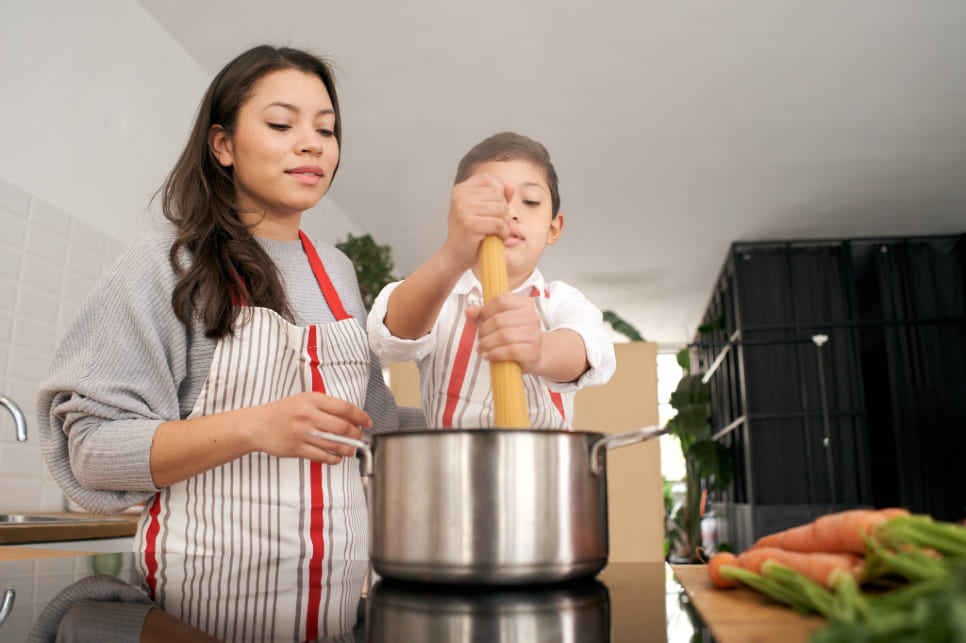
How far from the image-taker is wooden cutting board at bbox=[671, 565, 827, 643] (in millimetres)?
303

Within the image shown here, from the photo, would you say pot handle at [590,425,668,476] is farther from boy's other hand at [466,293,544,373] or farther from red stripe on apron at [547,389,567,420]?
red stripe on apron at [547,389,567,420]

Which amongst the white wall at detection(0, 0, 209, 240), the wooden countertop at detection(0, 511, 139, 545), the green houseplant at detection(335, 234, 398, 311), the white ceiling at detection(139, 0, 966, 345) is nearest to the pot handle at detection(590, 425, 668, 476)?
the wooden countertop at detection(0, 511, 139, 545)

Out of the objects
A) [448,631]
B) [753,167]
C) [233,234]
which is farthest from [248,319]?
[753,167]

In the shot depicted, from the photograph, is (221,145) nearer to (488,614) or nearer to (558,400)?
(558,400)

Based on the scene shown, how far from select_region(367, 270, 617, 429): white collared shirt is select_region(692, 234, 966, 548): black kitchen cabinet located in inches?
197

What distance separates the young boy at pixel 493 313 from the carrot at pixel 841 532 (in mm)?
248

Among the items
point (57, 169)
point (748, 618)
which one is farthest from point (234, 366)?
point (57, 169)

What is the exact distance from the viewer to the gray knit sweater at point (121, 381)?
2.31 feet

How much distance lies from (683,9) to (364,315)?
278 cm

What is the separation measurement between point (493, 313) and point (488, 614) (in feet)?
0.89

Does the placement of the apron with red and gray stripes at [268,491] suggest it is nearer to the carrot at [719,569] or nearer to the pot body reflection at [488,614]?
the pot body reflection at [488,614]

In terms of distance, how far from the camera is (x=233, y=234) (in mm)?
876

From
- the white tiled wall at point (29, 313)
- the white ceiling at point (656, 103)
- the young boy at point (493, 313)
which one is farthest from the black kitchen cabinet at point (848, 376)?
the young boy at point (493, 313)

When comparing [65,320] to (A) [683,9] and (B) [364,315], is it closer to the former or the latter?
(B) [364,315]
